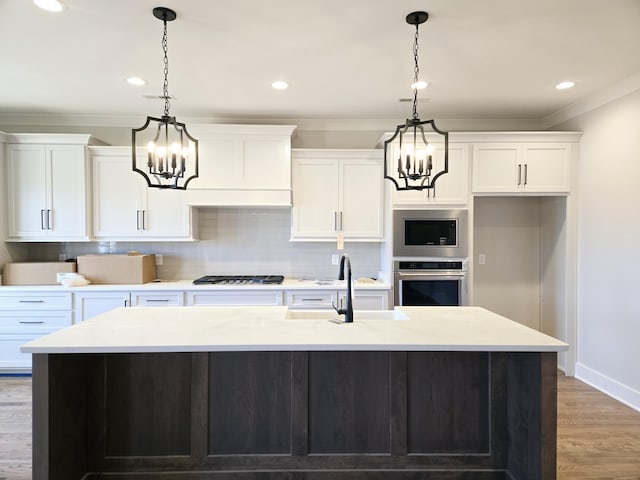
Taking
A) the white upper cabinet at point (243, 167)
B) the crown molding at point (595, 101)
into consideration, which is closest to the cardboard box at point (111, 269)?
the white upper cabinet at point (243, 167)

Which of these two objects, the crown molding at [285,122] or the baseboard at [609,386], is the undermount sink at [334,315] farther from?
the crown molding at [285,122]

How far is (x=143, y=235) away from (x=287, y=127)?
191 centimetres

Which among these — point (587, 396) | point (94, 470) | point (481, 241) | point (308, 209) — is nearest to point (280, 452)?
point (94, 470)

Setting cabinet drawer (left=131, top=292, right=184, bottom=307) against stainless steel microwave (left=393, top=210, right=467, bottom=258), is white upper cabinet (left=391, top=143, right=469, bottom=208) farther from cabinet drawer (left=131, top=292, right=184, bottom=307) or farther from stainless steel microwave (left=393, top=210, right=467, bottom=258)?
cabinet drawer (left=131, top=292, right=184, bottom=307)

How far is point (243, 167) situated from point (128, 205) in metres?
1.29

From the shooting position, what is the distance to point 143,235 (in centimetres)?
393

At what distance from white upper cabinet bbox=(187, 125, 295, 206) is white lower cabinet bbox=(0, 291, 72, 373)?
5.43 feet

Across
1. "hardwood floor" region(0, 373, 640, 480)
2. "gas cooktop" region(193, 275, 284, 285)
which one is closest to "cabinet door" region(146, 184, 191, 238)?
"gas cooktop" region(193, 275, 284, 285)

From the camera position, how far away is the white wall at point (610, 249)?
122 inches

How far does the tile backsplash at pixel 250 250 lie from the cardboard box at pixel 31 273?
0.71 m

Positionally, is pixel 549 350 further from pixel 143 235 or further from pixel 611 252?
pixel 143 235

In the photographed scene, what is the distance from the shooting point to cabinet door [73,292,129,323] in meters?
3.66

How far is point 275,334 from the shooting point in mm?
1854

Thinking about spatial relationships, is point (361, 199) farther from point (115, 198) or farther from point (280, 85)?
point (115, 198)
